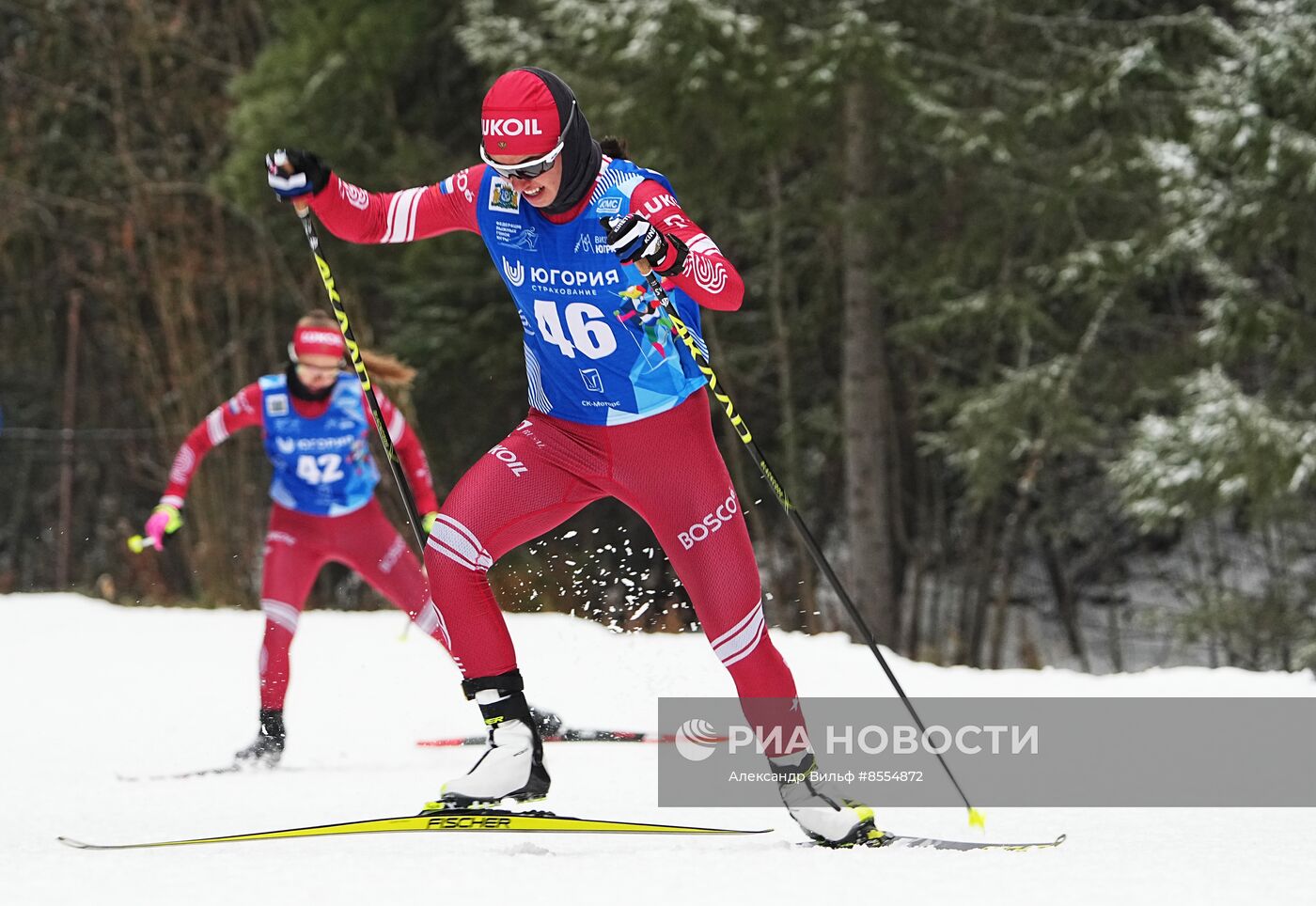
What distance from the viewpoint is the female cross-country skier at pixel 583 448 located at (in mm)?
3771

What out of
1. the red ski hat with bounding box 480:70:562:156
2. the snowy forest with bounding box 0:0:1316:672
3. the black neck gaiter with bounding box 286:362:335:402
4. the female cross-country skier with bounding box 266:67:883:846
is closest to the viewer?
the red ski hat with bounding box 480:70:562:156

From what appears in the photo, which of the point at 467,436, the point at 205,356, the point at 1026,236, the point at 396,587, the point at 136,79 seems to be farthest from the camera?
the point at 136,79

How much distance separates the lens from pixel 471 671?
3857 millimetres

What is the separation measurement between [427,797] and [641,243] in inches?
87.3

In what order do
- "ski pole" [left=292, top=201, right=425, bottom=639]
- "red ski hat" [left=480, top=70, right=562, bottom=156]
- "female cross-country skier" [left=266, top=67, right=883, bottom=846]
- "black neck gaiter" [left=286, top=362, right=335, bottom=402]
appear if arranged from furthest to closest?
"black neck gaiter" [left=286, top=362, right=335, bottom=402], "ski pole" [left=292, top=201, right=425, bottom=639], "female cross-country skier" [left=266, top=67, right=883, bottom=846], "red ski hat" [left=480, top=70, right=562, bottom=156]

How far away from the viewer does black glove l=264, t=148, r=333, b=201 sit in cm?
Answer: 392

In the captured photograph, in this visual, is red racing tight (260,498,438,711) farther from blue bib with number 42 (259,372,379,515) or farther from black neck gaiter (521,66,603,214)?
black neck gaiter (521,66,603,214)

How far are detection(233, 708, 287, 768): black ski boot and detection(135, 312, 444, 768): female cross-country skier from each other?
31 cm

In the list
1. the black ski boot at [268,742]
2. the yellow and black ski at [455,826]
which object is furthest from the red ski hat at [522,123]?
the black ski boot at [268,742]

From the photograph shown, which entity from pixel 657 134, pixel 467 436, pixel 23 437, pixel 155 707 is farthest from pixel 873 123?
pixel 23 437

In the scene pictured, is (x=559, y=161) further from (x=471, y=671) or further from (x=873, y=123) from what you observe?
(x=873, y=123)

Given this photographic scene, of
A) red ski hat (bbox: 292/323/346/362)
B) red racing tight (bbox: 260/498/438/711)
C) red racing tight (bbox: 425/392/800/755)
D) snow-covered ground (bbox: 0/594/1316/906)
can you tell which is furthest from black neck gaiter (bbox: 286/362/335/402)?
red racing tight (bbox: 425/392/800/755)

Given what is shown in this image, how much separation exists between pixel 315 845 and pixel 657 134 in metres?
6.99

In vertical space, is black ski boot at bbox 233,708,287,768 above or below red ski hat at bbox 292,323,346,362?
below
